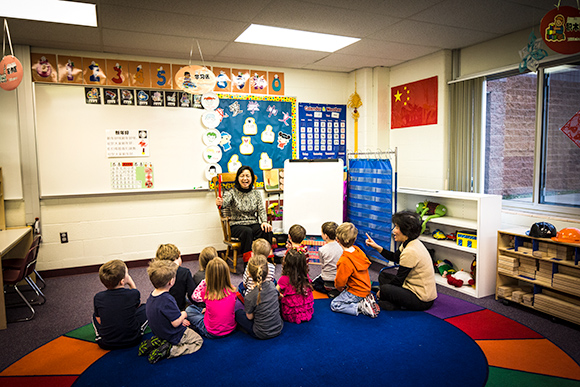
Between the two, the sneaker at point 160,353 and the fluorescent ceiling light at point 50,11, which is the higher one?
the fluorescent ceiling light at point 50,11

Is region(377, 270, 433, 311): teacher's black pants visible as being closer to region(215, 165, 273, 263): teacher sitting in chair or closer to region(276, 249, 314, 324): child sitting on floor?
region(276, 249, 314, 324): child sitting on floor

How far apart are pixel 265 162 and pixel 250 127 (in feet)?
1.82

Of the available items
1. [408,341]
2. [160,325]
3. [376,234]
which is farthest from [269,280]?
[376,234]

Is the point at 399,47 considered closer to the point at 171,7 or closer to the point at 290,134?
the point at 290,134

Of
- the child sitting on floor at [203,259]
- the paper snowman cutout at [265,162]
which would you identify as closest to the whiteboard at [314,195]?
the paper snowman cutout at [265,162]

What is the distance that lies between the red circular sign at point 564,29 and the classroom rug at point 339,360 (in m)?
2.07

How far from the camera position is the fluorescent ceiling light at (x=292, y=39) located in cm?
423

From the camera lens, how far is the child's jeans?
3479 millimetres

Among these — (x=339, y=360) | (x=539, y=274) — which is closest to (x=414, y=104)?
(x=539, y=274)

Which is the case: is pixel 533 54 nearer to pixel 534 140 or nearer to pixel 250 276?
pixel 534 140

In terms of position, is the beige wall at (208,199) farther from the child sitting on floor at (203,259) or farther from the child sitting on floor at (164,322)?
the child sitting on floor at (164,322)

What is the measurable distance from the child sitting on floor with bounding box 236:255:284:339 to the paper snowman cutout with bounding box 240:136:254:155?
2855mm

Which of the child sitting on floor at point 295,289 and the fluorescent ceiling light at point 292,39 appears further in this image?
the fluorescent ceiling light at point 292,39

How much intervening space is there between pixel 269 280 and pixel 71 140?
→ 3.34m
